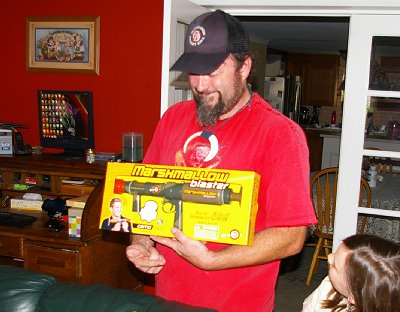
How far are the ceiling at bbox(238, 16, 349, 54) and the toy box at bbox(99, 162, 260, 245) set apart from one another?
10.7ft

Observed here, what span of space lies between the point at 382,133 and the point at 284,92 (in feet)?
16.3

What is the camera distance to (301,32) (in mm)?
5945

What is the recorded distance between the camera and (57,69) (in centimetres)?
339

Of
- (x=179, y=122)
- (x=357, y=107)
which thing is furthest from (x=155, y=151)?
(x=357, y=107)

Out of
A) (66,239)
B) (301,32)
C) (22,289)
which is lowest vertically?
(66,239)

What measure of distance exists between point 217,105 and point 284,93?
21.3 feet

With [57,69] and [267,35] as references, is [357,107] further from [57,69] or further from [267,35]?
[267,35]

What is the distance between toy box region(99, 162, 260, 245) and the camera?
1326mm

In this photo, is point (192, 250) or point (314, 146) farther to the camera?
point (314, 146)

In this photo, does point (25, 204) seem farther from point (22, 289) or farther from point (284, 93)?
point (284, 93)

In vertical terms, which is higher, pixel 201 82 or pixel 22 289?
pixel 201 82

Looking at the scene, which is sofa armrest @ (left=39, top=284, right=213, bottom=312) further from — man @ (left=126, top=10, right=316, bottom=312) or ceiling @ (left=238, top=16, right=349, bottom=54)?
ceiling @ (left=238, top=16, right=349, bottom=54)

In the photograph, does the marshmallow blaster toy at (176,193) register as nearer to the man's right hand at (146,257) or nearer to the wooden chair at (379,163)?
the man's right hand at (146,257)

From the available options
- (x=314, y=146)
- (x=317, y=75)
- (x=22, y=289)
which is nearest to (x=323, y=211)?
(x=22, y=289)
